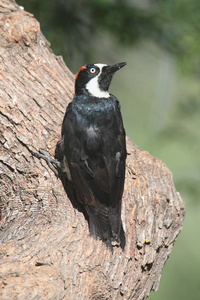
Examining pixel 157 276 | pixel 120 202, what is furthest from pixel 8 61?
pixel 157 276

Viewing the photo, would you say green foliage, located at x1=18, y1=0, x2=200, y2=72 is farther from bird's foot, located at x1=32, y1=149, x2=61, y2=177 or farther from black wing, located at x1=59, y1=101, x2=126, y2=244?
bird's foot, located at x1=32, y1=149, x2=61, y2=177

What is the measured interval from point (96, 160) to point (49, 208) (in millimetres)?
587

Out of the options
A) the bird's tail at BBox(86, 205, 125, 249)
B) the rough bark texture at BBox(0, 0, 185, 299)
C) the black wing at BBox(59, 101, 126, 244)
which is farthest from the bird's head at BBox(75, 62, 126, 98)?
the bird's tail at BBox(86, 205, 125, 249)

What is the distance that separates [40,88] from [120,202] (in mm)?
1141

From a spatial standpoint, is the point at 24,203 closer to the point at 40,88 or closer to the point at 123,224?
the point at 123,224

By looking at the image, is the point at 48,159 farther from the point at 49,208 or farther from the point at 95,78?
the point at 95,78

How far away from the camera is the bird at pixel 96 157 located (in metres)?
3.42

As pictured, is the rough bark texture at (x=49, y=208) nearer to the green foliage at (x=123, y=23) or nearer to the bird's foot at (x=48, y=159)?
the bird's foot at (x=48, y=159)

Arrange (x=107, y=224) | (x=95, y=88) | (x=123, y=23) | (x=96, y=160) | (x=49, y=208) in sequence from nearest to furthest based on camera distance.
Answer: (x=49, y=208) < (x=107, y=224) < (x=96, y=160) < (x=95, y=88) < (x=123, y=23)

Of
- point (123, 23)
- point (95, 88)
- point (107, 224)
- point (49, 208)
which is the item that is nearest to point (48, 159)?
point (49, 208)

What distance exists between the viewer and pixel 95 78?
13.3 ft

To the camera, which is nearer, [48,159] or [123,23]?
[48,159]

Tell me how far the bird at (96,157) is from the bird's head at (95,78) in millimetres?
137

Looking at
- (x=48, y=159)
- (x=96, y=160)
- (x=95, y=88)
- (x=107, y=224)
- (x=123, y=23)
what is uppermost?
(x=123, y=23)
